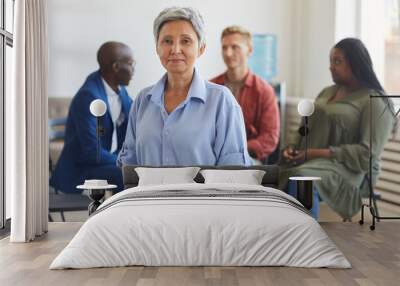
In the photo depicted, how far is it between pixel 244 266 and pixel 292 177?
2601 mm

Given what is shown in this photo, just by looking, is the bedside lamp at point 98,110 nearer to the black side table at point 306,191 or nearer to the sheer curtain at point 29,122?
the sheer curtain at point 29,122

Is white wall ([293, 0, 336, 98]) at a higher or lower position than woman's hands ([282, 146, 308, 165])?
higher

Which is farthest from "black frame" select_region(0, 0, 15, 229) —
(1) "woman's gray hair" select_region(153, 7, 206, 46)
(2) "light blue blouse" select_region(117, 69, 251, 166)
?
(1) "woman's gray hair" select_region(153, 7, 206, 46)

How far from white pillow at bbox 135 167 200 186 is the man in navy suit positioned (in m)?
0.63

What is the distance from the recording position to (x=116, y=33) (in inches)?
298

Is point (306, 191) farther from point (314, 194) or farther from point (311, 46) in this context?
point (311, 46)

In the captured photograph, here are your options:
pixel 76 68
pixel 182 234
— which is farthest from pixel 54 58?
pixel 182 234

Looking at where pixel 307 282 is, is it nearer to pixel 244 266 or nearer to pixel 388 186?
pixel 244 266

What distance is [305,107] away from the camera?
745 cm

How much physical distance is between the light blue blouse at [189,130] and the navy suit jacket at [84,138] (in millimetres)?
155

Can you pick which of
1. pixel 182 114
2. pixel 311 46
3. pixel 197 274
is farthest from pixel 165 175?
pixel 197 274

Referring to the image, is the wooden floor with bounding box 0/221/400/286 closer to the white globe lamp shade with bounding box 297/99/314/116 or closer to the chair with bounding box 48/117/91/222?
the chair with bounding box 48/117/91/222

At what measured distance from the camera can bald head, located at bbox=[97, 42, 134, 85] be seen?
24.9 feet

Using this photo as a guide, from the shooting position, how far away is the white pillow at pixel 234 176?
22.6ft
